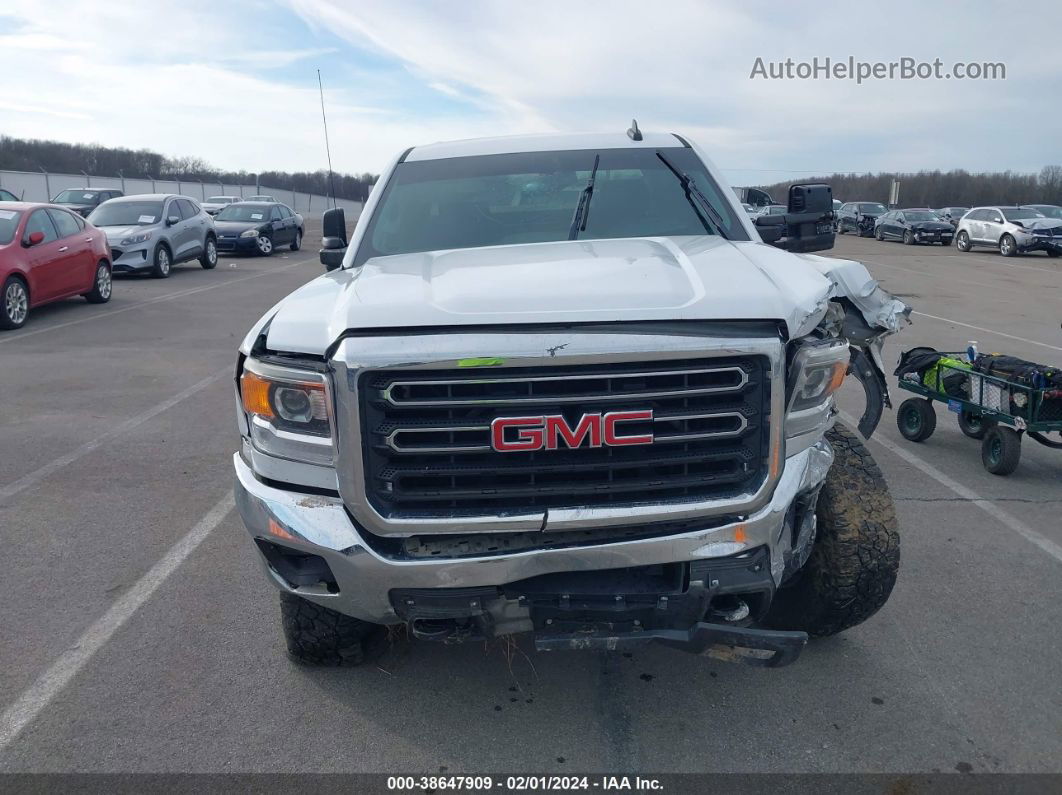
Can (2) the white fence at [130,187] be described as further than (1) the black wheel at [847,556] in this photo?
Yes

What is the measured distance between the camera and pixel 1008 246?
2822 centimetres

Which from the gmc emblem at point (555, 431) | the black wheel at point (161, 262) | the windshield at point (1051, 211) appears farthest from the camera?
the windshield at point (1051, 211)

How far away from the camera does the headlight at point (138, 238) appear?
58.4 feet

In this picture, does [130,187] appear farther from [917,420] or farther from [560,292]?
[560,292]

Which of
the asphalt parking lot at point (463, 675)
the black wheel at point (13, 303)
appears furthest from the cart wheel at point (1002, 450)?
the black wheel at point (13, 303)

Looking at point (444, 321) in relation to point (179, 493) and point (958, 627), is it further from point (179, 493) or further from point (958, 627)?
point (179, 493)

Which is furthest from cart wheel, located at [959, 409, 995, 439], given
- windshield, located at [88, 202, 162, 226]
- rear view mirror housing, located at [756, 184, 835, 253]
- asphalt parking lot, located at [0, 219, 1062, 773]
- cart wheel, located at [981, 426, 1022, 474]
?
windshield, located at [88, 202, 162, 226]

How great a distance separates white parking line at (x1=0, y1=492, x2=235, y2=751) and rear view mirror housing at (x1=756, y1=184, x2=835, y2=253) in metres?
3.48

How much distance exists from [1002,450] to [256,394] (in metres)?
5.03

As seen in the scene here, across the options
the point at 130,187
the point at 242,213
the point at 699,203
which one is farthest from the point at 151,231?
the point at 130,187

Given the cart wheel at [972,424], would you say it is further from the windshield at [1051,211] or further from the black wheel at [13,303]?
the windshield at [1051,211]

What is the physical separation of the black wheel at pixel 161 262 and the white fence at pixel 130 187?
15.2m

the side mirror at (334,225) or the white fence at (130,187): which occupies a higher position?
the white fence at (130,187)

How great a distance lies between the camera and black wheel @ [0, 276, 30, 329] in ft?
37.2
